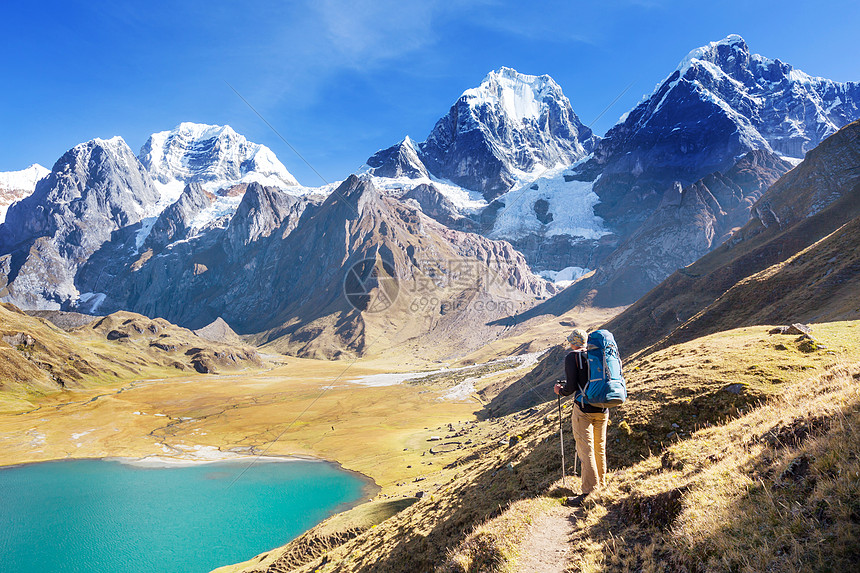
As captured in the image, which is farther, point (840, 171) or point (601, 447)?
point (840, 171)

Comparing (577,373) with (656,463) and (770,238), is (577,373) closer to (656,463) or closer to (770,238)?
(656,463)

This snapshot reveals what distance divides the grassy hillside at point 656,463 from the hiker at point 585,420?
0.63 m

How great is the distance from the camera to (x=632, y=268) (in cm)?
19838

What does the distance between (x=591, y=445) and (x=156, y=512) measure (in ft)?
182

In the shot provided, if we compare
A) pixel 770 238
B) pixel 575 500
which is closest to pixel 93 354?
pixel 575 500

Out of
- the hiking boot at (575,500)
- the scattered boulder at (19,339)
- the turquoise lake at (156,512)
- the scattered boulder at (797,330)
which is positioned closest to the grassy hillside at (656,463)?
the hiking boot at (575,500)

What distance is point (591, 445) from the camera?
32.8 ft

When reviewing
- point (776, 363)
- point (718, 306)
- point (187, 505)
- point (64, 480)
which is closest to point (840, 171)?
point (718, 306)

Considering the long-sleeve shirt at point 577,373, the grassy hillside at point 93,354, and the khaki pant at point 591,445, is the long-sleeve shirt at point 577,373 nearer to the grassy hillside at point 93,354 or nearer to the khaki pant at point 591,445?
the khaki pant at point 591,445

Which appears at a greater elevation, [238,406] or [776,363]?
[776,363]

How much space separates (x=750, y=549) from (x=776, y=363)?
1092cm

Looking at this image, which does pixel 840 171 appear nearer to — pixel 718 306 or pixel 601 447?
pixel 718 306

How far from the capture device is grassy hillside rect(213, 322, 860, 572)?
765 centimetres

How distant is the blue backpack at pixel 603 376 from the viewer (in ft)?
30.1
